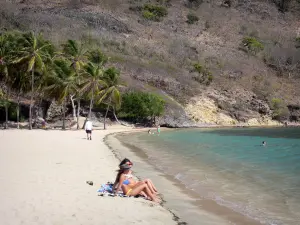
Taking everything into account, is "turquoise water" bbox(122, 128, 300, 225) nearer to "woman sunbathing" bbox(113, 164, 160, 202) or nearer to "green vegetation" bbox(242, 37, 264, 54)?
"woman sunbathing" bbox(113, 164, 160, 202)

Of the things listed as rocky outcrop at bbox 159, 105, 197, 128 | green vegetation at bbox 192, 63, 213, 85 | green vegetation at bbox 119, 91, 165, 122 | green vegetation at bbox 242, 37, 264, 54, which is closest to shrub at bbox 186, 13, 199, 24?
green vegetation at bbox 242, 37, 264, 54

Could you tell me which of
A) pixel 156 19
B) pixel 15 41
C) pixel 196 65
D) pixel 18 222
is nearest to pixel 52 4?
pixel 156 19

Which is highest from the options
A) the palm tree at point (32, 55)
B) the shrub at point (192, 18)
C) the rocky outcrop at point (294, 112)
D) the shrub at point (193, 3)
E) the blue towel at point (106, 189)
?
the shrub at point (193, 3)

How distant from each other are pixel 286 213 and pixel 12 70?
112 ft

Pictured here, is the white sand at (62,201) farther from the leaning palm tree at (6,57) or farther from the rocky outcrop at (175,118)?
the rocky outcrop at (175,118)

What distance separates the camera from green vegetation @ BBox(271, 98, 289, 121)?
74.6 meters

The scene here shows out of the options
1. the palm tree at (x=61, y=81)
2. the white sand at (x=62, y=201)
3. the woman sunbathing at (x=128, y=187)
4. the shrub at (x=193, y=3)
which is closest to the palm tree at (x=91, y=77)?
the palm tree at (x=61, y=81)

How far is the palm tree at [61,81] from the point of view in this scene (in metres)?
38.0

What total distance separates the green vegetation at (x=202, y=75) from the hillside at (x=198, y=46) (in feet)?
0.82

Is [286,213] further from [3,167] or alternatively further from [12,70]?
[12,70]

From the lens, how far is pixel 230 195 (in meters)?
10.3

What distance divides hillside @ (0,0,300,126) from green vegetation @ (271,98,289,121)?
23cm

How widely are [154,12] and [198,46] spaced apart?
1460 inches

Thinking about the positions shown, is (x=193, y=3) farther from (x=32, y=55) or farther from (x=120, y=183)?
(x=120, y=183)
